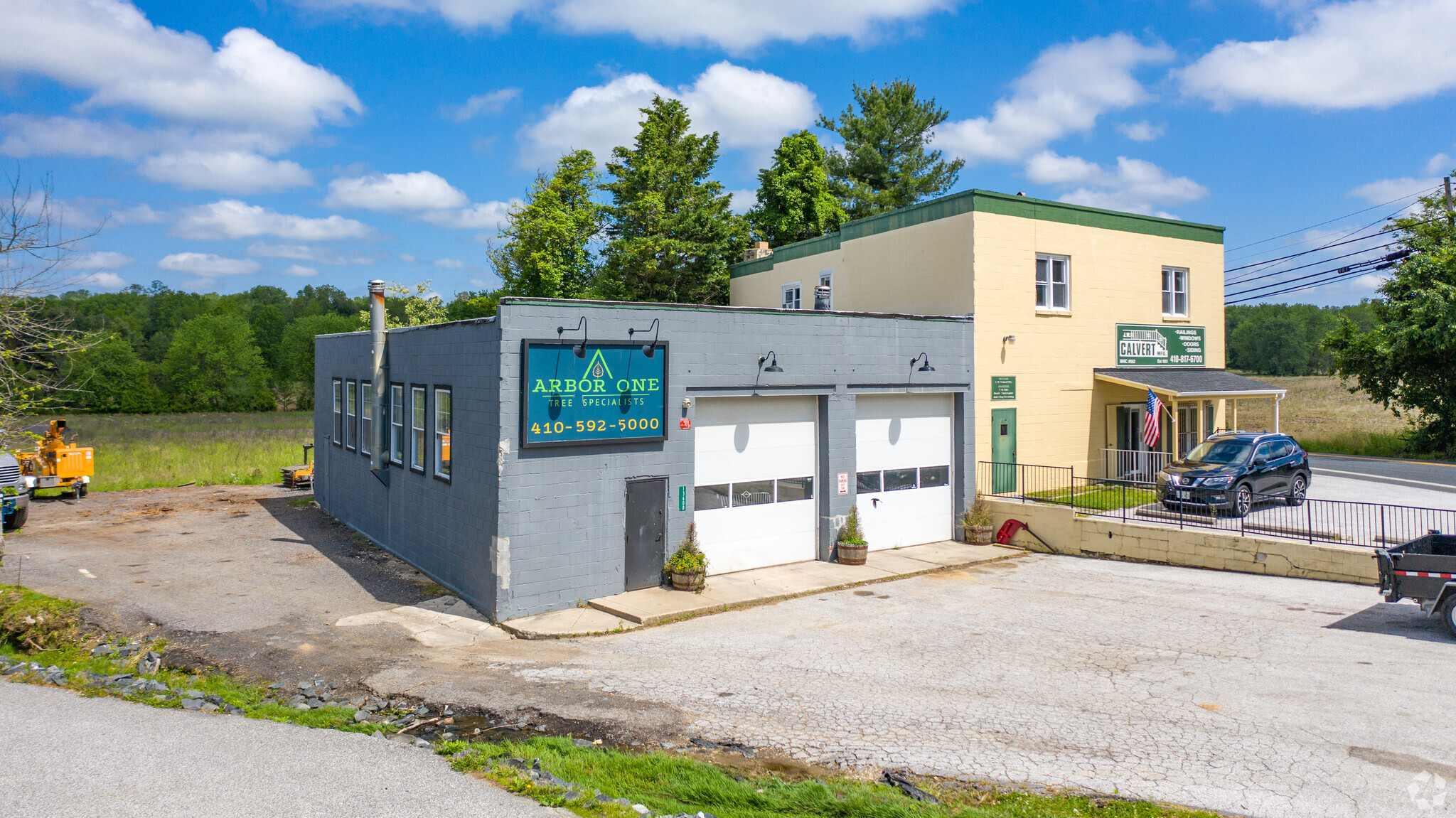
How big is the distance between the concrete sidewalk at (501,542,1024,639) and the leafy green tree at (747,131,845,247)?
2655 centimetres

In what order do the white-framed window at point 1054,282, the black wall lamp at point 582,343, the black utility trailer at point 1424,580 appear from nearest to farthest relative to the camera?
the black utility trailer at point 1424,580 < the black wall lamp at point 582,343 < the white-framed window at point 1054,282

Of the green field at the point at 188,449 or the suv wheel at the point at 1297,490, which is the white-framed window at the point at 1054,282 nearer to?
the suv wheel at the point at 1297,490

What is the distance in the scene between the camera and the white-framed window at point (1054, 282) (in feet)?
69.8

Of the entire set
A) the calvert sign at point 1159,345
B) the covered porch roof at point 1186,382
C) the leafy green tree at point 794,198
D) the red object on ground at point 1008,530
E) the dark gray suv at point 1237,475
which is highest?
the leafy green tree at point 794,198

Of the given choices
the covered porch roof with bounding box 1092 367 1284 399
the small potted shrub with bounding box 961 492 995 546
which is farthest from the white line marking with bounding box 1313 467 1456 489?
the small potted shrub with bounding box 961 492 995 546

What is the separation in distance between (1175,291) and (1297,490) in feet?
24.2

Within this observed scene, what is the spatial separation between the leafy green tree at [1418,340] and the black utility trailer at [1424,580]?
23.3 meters

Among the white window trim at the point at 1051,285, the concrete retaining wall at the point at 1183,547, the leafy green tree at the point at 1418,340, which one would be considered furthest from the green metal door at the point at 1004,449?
the leafy green tree at the point at 1418,340

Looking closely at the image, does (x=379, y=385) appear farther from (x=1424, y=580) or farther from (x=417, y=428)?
(x=1424, y=580)

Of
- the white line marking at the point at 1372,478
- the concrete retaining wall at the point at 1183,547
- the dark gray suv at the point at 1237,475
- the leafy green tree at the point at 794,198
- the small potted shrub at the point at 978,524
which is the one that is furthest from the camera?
the leafy green tree at the point at 794,198

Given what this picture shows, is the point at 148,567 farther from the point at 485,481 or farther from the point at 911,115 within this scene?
the point at 911,115

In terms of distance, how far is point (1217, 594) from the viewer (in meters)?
14.1

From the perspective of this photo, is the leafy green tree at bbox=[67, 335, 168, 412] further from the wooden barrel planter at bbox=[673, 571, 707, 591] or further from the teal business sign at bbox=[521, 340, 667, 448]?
the wooden barrel planter at bbox=[673, 571, 707, 591]

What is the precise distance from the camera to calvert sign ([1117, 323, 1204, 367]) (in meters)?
23.0
